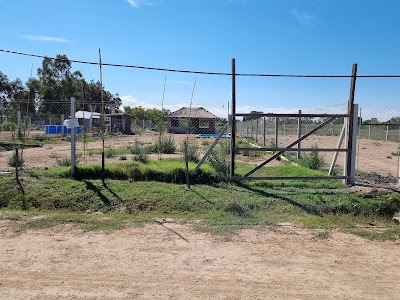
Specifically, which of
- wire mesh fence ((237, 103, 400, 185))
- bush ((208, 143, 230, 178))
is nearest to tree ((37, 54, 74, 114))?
wire mesh fence ((237, 103, 400, 185))

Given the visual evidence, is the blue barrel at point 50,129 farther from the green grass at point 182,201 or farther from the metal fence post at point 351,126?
the metal fence post at point 351,126

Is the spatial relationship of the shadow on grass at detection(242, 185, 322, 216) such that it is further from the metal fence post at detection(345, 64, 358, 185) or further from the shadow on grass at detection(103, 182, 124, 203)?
the shadow on grass at detection(103, 182, 124, 203)

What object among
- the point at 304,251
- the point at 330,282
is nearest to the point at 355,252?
the point at 304,251

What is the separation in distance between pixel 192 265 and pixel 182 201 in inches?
125

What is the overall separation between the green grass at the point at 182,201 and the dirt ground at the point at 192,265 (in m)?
0.49

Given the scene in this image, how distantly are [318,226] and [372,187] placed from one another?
3.26m

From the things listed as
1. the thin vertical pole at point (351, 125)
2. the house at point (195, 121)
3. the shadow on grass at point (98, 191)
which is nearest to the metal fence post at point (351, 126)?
the thin vertical pole at point (351, 125)

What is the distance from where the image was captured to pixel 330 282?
14.4 feet

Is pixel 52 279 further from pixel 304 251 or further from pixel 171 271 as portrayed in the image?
pixel 304 251

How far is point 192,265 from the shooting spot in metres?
4.92

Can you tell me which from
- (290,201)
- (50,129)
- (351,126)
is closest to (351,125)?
(351,126)

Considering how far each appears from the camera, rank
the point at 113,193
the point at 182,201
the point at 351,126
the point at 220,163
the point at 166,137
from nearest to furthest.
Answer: the point at 182,201, the point at 113,193, the point at 351,126, the point at 220,163, the point at 166,137

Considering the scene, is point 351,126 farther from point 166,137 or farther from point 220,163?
point 166,137

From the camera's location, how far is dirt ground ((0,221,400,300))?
13.5ft
